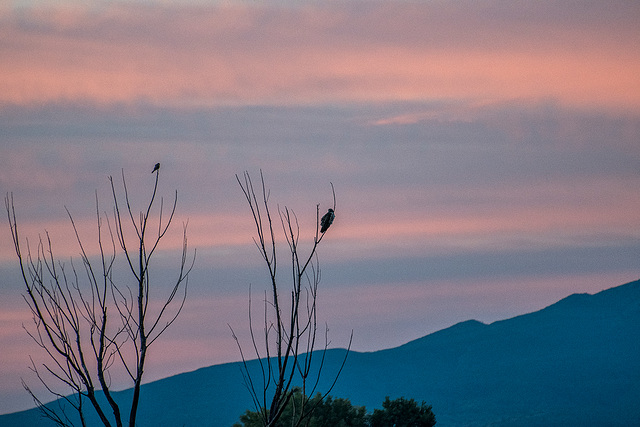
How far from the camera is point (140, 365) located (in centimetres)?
805

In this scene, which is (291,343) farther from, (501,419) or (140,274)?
(501,419)

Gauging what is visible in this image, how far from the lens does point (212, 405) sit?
19025cm

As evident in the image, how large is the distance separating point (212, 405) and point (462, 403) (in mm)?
52981

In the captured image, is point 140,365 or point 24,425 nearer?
point 140,365

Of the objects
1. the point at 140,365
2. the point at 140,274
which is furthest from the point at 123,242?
the point at 140,365

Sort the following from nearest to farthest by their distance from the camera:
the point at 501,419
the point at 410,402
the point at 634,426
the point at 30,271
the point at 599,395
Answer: the point at 30,271, the point at 410,402, the point at 634,426, the point at 501,419, the point at 599,395

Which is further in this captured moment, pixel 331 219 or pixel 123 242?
pixel 331 219

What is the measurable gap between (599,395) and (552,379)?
1376 centimetres

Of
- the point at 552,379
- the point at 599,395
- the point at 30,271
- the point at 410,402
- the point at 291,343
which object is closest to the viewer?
the point at 291,343

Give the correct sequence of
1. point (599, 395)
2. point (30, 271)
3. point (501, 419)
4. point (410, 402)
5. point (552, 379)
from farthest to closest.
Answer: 1. point (552, 379)
2. point (599, 395)
3. point (501, 419)
4. point (410, 402)
5. point (30, 271)

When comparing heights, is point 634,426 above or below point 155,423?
A: below

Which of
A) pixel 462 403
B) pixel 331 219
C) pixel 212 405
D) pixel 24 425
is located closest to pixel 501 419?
pixel 462 403

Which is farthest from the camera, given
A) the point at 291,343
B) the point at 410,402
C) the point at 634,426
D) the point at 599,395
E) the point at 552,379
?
the point at 552,379

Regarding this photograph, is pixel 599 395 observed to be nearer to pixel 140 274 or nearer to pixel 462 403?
pixel 462 403
